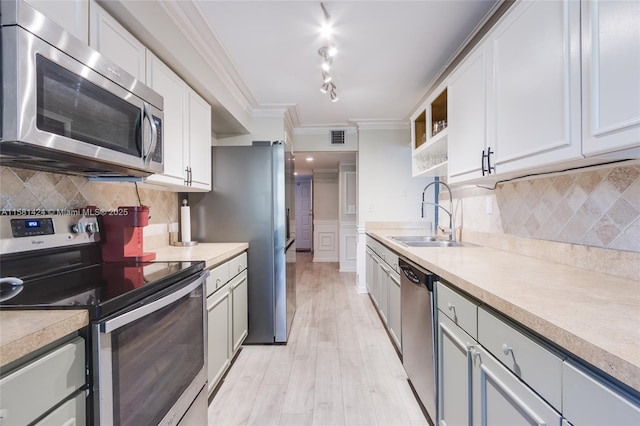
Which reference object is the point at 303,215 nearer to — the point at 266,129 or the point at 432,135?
the point at 266,129

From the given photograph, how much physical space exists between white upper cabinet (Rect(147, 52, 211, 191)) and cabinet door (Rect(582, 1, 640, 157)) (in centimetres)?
197

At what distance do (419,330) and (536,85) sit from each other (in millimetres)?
1366

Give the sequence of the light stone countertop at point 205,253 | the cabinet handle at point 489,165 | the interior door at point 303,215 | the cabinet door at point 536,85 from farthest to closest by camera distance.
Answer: the interior door at point 303,215 < the light stone countertop at point 205,253 < the cabinet handle at point 489,165 < the cabinet door at point 536,85

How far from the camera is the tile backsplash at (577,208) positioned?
1125 millimetres

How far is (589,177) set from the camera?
1280mm

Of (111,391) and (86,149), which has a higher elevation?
(86,149)

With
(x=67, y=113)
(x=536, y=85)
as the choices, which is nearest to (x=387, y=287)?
(x=536, y=85)

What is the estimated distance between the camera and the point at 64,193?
4.42 feet

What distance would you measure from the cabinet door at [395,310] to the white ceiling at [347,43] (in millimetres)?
1801

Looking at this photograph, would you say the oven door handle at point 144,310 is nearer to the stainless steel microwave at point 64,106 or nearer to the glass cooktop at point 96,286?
the glass cooktop at point 96,286

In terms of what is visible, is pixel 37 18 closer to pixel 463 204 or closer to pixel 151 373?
pixel 151 373

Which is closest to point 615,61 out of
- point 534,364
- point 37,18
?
point 534,364

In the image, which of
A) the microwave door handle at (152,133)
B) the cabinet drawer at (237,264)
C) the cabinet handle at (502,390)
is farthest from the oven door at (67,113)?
the cabinet handle at (502,390)

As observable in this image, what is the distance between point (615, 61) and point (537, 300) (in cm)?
80
